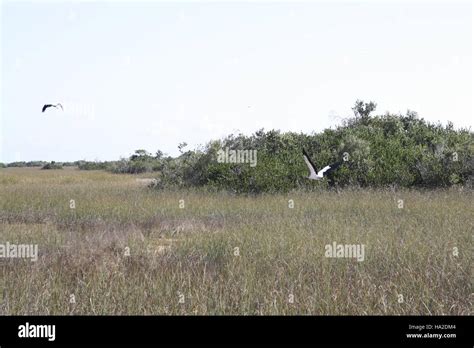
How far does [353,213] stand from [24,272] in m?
7.50

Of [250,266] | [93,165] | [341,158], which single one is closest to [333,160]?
[341,158]

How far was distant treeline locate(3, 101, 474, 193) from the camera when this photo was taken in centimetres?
1680

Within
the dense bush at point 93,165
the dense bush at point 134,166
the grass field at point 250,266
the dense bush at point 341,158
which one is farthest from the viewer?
the dense bush at point 93,165

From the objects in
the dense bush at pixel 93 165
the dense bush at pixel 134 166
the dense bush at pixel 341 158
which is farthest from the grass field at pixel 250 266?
the dense bush at pixel 93 165

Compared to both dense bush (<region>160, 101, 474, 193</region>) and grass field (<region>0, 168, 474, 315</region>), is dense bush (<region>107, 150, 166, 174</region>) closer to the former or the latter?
dense bush (<region>160, 101, 474, 193</region>)

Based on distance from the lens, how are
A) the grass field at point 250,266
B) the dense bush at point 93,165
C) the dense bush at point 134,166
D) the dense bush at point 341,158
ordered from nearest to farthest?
the grass field at point 250,266
the dense bush at point 341,158
the dense bush at point 134,166
the dense bush at point 93,165

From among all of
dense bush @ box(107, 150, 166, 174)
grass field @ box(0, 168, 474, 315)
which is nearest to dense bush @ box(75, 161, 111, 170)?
dense bush @ box(107, 150, 166, 174)

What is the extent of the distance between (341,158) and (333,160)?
38cm

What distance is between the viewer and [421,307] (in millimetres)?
4566

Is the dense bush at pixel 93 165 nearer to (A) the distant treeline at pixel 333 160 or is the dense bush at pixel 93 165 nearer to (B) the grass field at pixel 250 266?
(A) the distant treeline at pixel 333 160

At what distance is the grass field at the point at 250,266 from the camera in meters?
4.70

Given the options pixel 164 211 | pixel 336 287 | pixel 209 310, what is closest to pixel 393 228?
pixel 336 287

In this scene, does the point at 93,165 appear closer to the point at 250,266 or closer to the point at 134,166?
the point at 134,166

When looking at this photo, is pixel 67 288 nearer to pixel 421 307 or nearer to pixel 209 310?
pixel 209 310
